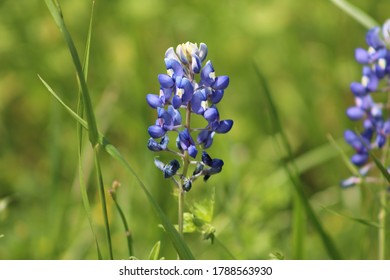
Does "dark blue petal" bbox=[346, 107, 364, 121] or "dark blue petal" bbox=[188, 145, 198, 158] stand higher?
"dark blue petal" bbox=[346, 107, 364, 121]

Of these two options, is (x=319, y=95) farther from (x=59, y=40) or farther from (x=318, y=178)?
(x=59, y=40)

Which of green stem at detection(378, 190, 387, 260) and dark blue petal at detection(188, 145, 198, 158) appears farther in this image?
green stem at detection(378, 190, 387, 260)

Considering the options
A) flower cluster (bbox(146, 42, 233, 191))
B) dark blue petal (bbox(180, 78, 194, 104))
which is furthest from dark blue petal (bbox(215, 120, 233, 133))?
dark blue petal (bbox(180, 78, 194, 104))

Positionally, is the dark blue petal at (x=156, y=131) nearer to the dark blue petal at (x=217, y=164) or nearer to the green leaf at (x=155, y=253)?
the dark blue petal at (x=217, y=164)

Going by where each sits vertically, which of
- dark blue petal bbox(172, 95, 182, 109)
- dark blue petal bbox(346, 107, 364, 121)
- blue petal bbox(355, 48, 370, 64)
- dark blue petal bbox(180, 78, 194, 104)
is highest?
blue petal bbox(355, 48, 370, 64)

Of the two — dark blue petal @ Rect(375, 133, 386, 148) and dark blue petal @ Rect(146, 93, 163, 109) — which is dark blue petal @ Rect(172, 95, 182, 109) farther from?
dark blue petal @ Rect(375, 133, 386, 148)
